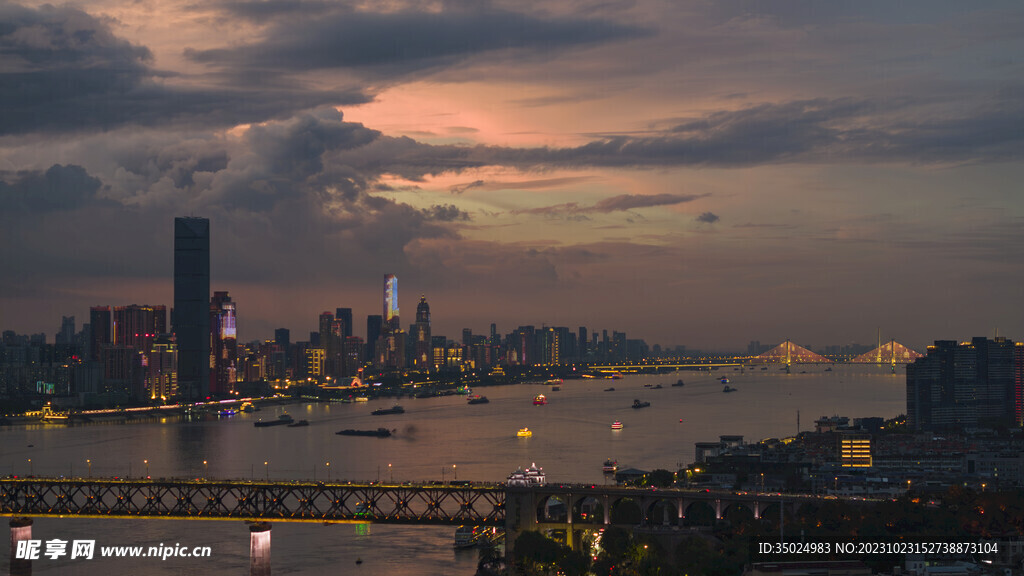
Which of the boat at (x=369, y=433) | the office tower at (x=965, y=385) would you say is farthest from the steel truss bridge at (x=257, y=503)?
the office tower at (x=965, y=385)

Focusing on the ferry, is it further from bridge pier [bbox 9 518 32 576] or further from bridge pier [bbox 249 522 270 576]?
bridge pier [bbox 9 518 32 576]

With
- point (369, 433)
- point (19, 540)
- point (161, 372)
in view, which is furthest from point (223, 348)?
point (19, 540)

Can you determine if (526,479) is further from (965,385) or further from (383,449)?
(965,385)

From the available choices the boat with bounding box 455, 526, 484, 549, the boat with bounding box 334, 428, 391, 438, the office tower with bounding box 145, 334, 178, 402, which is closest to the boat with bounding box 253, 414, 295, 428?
the boat with bounding box 334, 428, 391, 438

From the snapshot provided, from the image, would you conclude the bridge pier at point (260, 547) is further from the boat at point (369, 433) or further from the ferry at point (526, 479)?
the boat at point (369, 433)

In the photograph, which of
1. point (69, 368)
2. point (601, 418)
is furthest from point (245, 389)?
point (601, 418)

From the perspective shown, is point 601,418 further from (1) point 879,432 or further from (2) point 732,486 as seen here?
(2) point 732,486
